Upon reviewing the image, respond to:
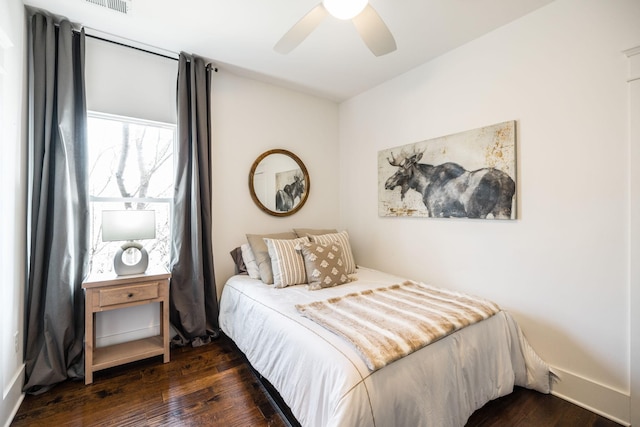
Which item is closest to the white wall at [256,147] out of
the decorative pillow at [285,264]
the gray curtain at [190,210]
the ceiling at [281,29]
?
the gray curtain at [190,210]

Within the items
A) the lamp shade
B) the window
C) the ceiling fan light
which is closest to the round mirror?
the window

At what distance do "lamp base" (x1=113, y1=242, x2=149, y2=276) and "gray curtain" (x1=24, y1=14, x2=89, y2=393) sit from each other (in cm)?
29

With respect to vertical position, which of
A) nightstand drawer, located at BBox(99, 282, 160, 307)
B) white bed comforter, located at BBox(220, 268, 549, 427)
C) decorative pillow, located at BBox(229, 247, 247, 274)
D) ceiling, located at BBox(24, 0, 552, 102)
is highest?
ceiling, located at BBox(24, 0, 552, 102)

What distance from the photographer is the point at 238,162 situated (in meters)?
3.01

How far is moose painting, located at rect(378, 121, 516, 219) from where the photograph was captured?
214cm

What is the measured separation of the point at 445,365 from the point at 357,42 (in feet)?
7.87

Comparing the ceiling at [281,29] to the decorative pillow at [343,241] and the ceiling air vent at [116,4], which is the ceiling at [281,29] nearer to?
the ceiling air vent at [116,4]

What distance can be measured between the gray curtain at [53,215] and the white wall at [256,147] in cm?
110

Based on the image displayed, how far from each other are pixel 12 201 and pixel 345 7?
2305 mm

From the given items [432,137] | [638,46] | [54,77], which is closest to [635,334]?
[638,46]

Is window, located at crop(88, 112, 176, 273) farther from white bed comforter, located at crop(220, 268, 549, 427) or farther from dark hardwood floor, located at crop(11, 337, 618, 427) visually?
white bed comforter, located at crop(220, 268, 549, 427)

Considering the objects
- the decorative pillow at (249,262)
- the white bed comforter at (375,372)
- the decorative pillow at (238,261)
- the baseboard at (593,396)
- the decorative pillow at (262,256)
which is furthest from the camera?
the decorative pillow at (238,261)

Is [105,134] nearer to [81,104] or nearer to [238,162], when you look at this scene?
[81,104]

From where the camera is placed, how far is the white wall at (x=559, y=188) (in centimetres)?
169
